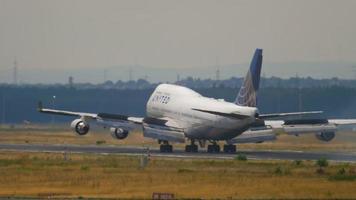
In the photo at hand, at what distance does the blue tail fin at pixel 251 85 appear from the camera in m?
107

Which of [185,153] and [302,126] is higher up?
[302,126]

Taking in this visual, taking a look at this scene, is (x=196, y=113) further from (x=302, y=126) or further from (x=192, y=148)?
(x=302, y=126)

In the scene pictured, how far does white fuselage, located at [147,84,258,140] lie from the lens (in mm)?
106875

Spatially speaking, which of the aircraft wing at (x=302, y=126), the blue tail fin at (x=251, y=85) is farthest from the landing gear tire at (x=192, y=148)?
A: the aircraft wing at (x=302, y=126)

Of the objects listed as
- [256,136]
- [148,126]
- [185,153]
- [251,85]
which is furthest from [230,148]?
[148,126]

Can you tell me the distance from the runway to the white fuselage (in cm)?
228

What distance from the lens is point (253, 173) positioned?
80000 millimetres

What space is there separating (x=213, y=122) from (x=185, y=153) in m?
3.81

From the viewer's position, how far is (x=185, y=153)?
10944cm

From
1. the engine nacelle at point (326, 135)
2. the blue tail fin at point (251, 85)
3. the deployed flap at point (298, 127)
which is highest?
the blue tail fin at point (251, 85)

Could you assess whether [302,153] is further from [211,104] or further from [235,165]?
[235,165]

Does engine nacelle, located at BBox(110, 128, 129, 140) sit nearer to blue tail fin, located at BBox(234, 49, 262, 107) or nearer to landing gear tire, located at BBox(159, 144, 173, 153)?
landing gear tire, located at BBox(159, 144, 173, 153)

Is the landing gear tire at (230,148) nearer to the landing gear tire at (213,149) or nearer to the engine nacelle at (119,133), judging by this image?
the landing gear tire at (213,149)

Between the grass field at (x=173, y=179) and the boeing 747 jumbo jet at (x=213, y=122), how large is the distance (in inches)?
535
